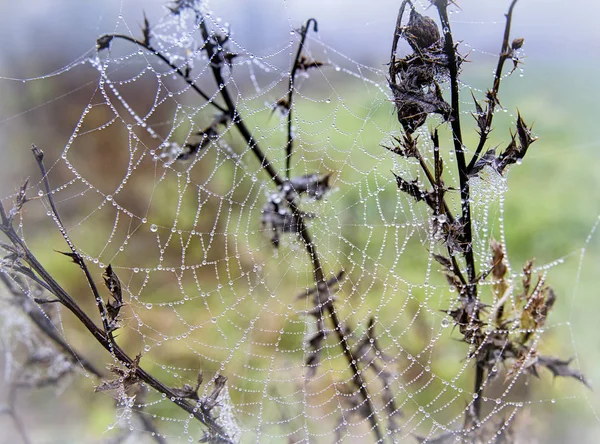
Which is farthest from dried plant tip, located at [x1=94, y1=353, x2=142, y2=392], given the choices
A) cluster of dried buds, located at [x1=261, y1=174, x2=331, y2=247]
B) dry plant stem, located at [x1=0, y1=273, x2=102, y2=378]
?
cluster of dried buds, located at [x1=261, y1=174, x2=331, y2=247]

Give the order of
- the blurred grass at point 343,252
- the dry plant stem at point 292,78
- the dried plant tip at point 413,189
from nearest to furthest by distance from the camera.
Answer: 1. the dried plant tip at point 413,189
2. the dry plant stem at point 292,78
3. the blurred grass at point 343,252

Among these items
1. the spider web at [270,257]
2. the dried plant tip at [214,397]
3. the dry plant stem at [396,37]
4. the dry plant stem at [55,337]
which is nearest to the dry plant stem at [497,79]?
the dry plant stem at [396,37]

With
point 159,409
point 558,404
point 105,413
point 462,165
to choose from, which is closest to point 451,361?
point 558,404

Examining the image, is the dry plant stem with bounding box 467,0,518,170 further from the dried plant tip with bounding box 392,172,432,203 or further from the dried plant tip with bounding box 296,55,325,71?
the dried plant tip with bounding box 296,55,325,71

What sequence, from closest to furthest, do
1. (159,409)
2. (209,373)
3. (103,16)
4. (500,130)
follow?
(209,373) < (159,409) < (103,16) < (500,130)

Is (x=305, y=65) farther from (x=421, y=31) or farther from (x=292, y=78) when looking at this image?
(x=421, y=31)

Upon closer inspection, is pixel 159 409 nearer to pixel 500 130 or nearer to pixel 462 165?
pixel 462 165

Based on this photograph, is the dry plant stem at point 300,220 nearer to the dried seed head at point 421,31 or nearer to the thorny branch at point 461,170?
the thorny branch at point 461,170
